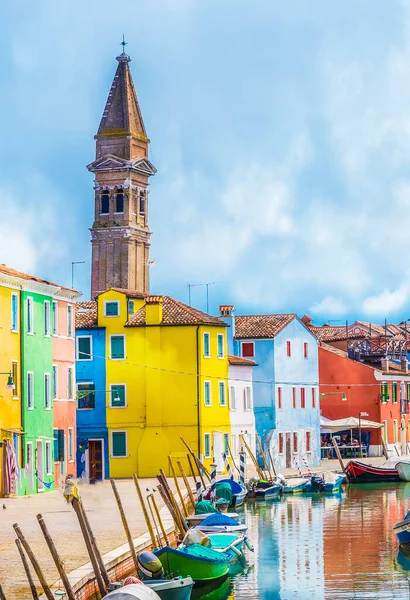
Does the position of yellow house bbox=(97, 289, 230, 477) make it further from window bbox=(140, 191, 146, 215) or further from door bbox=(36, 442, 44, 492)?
window bbox=(140, 191, 146, 215)

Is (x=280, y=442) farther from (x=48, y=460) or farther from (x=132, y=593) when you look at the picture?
(x=132, y=593)

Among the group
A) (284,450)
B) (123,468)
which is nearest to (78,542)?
(123,468)

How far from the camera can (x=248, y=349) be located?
76.1 m

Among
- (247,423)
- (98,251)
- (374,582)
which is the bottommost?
(374,582)

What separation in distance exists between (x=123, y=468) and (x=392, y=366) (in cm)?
3257

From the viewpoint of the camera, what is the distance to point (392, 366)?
Answer: 91750 millimetres

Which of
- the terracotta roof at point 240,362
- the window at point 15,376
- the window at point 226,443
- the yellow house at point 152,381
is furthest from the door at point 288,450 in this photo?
the window at point 15,376

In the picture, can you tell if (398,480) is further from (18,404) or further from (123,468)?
(18,404)

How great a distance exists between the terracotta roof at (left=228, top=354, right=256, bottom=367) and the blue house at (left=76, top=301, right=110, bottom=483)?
25.9ft

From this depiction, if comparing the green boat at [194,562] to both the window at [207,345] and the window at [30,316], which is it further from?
the window at [207,345]

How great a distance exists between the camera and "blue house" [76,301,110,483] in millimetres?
64875

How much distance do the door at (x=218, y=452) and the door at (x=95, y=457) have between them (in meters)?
5.60

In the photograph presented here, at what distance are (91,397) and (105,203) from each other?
191 feet

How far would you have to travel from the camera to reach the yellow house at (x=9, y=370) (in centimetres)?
4853
